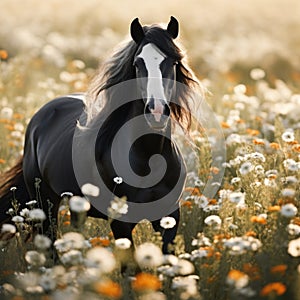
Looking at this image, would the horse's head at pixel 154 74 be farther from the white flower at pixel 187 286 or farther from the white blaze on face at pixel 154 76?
the white flower at pixel 187 286

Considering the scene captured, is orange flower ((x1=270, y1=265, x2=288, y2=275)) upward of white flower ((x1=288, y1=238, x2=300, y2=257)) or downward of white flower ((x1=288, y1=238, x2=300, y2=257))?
downward

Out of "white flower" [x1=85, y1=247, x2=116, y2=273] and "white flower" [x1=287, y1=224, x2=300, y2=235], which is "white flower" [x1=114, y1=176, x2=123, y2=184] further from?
"white flower" [x1=85, y1=247, x2=116, y2=273]

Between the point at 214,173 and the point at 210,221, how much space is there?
84.5 inches

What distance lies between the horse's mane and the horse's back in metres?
0.64

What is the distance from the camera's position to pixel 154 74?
178 inches

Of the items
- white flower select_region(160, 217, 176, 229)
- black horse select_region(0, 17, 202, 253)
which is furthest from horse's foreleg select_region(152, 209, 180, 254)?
white flower select_region(160, 217, 176, 229)

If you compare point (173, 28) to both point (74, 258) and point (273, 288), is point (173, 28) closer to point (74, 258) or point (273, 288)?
point (74, 258)

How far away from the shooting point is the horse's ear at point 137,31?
4801mm

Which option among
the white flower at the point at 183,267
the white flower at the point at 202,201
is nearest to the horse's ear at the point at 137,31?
the white flower at the point at 202,201

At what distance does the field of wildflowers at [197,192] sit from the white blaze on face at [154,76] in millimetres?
580

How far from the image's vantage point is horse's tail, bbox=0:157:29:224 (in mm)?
6234

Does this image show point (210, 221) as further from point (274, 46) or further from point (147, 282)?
point (274, 46)

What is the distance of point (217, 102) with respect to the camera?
973 centimetres

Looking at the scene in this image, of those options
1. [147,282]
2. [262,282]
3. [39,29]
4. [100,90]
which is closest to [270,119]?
[100,90]
